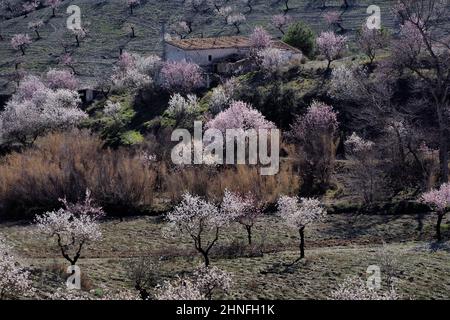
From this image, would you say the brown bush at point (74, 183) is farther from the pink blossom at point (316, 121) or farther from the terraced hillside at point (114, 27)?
the terraced hillside at point (114, 27)

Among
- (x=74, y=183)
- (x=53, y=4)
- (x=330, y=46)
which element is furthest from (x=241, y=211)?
(x=53, y=4)

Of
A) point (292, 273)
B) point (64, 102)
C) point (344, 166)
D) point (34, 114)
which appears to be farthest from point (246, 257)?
point (64, 102)

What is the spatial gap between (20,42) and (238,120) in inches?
2091

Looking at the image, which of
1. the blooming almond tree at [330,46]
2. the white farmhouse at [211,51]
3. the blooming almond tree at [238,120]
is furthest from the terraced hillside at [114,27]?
the blooming almond tree at [238,120]

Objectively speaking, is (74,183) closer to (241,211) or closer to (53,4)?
(241,211)

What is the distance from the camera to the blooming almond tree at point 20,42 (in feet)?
294

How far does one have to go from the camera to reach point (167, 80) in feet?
206

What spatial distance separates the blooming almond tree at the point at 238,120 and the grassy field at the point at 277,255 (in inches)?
415

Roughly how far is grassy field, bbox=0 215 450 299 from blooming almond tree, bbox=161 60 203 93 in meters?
22.8

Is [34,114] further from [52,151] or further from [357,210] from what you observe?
[357,210]

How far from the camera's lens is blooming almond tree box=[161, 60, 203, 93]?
201ft

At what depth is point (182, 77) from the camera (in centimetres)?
6156

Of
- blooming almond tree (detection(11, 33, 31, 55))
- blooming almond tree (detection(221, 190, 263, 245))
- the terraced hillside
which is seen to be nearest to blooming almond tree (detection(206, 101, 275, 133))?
blooming almond tree (detection(221, 190, 263, 245))

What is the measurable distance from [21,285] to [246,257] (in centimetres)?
1227
